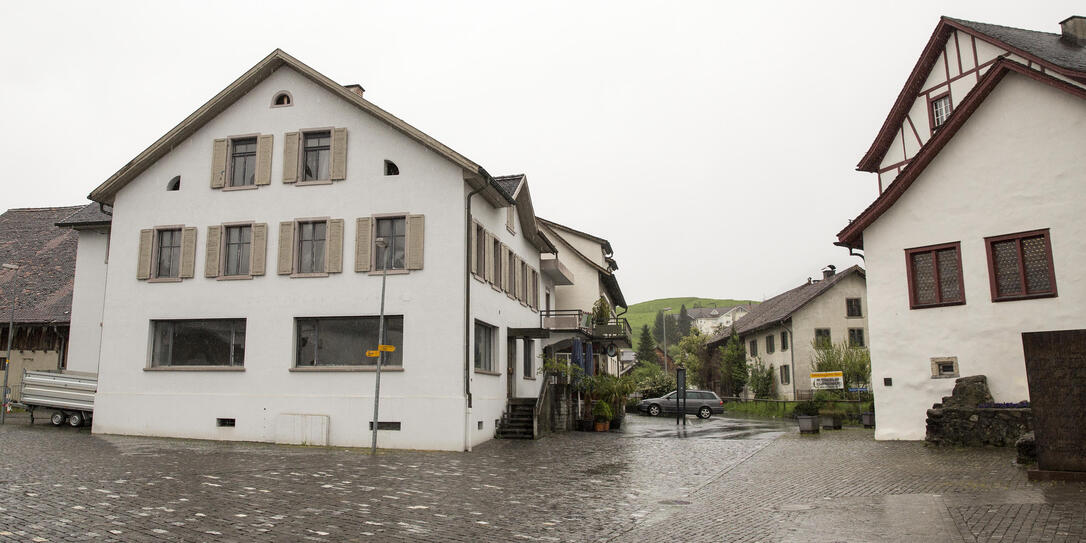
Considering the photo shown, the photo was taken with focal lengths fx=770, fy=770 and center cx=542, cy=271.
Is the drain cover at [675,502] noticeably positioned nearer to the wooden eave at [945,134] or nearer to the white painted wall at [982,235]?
the white painted wall at [982,235]

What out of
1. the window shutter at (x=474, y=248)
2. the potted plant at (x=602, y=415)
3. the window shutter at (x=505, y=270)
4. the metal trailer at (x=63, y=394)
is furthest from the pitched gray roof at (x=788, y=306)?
the metal trailer at (x=63, y=394)

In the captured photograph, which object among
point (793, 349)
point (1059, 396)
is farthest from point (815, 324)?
point (1059, 396)

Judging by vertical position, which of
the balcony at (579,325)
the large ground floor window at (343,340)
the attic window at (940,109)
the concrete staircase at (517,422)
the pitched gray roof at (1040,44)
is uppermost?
the pitched gray roof at (1040,44)

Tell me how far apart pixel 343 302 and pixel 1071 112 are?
62.7 ft

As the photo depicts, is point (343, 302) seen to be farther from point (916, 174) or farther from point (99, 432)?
point (916, 174)

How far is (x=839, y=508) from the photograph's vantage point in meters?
10.4

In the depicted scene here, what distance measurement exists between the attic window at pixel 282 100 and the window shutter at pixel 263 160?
973mm

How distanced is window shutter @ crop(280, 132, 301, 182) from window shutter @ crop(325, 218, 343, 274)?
1931 millimetres

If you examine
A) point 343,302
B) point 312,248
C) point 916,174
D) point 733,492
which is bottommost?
point 733,492

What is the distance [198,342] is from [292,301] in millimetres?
3412

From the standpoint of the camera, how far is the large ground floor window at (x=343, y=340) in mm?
20902

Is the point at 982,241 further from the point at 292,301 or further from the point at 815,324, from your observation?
the point at 815,324

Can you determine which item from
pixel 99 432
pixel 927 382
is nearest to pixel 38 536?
pixel 99 432

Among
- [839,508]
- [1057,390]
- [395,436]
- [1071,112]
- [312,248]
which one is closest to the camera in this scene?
[839,508]
